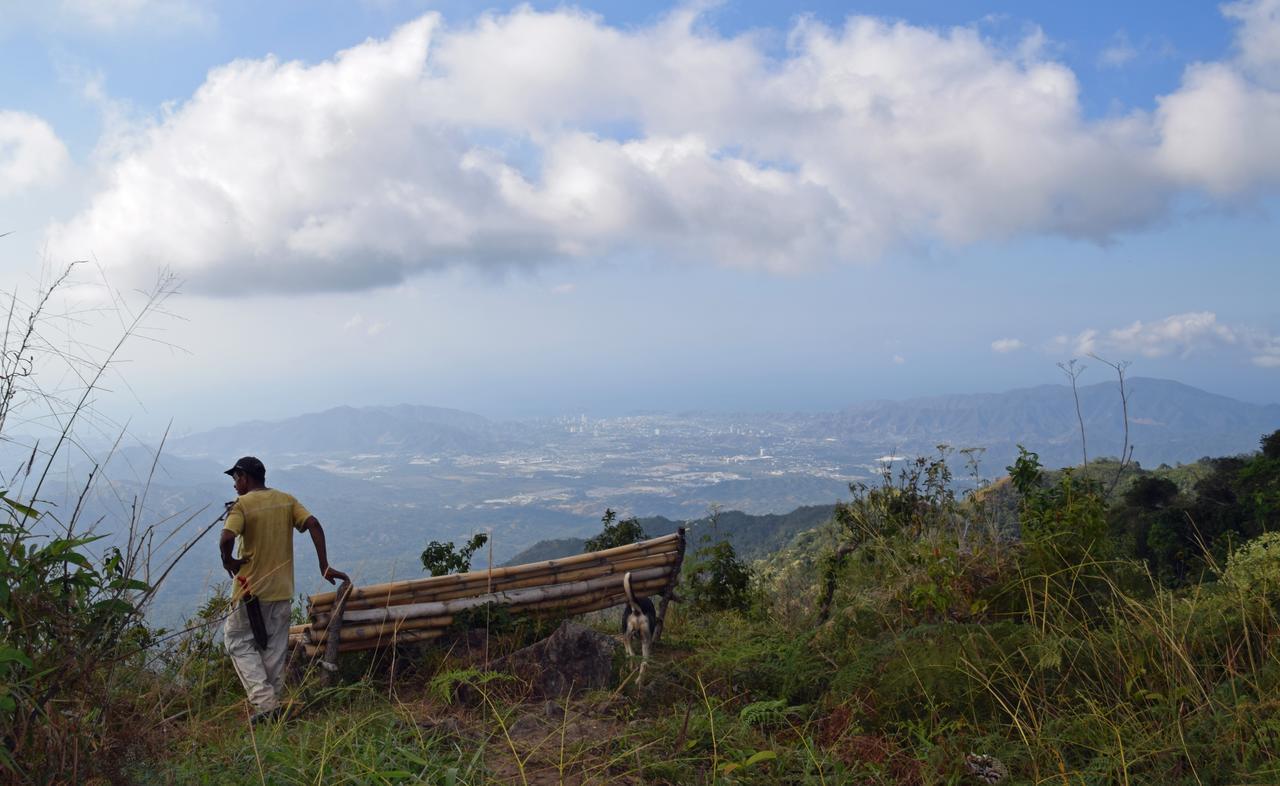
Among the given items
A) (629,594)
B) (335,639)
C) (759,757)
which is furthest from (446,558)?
(759,757)

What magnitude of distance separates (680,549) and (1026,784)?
3.68 m

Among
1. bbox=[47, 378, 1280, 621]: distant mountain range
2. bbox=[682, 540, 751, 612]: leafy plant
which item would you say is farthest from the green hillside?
bbox=[47, 378, 1280, 621]: distant mountain range

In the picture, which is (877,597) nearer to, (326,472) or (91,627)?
(91,627)

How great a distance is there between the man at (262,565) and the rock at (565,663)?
166cm

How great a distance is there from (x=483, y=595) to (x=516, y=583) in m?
0.27

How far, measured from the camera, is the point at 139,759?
125 inches

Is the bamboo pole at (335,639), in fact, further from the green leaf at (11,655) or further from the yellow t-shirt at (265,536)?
the green leaf at (11,655)

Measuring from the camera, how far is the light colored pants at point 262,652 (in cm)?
630

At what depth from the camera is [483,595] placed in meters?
6.64

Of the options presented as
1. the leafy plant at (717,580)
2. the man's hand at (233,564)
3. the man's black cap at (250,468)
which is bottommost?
the leafy plant at (717,580)

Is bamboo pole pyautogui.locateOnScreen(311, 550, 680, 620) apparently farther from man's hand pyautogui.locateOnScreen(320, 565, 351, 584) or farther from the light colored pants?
the light colored pants

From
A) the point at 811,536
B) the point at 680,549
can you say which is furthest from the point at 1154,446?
the point at 680,549

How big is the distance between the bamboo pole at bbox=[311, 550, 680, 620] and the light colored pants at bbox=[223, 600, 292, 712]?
1.71 feet

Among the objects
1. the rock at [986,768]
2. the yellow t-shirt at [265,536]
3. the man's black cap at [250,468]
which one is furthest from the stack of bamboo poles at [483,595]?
the rock at [986,768]
